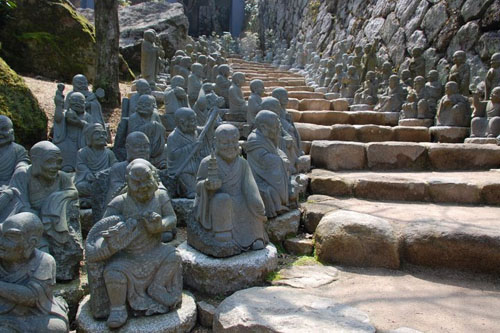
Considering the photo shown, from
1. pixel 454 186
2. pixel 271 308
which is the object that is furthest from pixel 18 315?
pixel 454 186

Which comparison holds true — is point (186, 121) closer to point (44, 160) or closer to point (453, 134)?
point (44, 160)

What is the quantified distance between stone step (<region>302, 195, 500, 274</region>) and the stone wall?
5621 mm

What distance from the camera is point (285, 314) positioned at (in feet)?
10.5

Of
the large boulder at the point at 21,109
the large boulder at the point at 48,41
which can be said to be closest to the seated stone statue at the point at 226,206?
the large boulder at the point at 21,109

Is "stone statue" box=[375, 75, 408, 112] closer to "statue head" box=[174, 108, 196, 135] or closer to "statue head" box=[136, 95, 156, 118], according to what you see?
"statue head" box=[174, 108, 196, 135]

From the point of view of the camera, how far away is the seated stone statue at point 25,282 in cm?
271

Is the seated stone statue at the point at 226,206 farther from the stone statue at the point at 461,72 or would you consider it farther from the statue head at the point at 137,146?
the stone statue at the point at 461,72

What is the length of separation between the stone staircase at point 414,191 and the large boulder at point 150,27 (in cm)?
959

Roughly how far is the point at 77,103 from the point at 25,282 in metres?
3.82

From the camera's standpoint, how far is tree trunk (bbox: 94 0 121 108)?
991 centimetres

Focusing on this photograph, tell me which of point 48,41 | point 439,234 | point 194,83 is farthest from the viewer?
point 48,41

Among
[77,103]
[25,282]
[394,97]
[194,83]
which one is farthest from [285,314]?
[394,97]

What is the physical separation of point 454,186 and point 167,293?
4176 mm

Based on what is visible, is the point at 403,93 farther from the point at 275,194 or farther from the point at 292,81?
the point at 275,194
